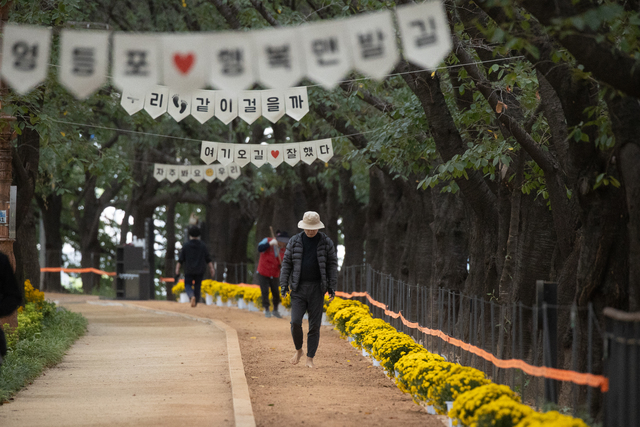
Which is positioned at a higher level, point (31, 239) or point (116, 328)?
point (31, 239)

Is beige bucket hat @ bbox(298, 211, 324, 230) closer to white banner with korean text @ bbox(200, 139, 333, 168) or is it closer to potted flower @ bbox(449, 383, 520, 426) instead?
potted flower @ bbox(449, 383, 520, 426)

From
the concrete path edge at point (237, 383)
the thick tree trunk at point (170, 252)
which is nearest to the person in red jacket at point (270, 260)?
the concrete path edge at point (237, 383)

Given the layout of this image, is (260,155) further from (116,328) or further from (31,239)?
(31,239)

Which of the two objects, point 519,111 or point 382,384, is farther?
point 519,111

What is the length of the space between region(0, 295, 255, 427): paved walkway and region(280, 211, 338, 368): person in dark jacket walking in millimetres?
1081

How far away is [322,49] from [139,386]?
498 centimetres

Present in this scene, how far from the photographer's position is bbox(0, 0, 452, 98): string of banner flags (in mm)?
6668

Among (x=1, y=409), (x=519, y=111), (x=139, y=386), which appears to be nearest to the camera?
(x=1, y=409)

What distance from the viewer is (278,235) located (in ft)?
60.5

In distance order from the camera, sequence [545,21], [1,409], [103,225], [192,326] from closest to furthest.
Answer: [545,21] < [1,409] < [192,326] < [103,225]

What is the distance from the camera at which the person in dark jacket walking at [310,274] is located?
1079 cm

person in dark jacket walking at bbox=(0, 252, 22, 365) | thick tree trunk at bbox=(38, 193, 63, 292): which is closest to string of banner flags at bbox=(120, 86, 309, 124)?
person in dark jacket walking at bbox=(0, 252, 22, 365)

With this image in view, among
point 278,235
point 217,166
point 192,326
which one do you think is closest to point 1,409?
point 192,326

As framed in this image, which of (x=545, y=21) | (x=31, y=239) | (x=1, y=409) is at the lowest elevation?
(x=1, y=409)
